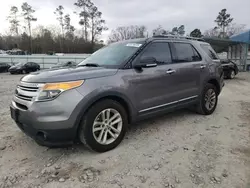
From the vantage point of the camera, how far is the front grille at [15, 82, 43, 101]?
285 centimetres

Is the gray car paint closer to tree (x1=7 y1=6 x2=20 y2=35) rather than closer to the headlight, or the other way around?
the headlight

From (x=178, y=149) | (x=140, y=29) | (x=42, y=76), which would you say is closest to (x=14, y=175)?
(x=42, y=76)

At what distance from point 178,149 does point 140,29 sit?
50.9 metres

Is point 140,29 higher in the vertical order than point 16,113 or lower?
higher

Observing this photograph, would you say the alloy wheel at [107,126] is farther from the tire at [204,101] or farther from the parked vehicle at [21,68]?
the parked vehicle at [21,68]

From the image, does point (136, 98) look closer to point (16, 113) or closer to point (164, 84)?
point (164, 84)

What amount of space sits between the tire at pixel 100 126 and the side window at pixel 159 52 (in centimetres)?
110

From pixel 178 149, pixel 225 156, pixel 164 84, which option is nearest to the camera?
pixel 225 156

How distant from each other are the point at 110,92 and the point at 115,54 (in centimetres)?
103

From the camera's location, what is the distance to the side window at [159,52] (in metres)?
3.78

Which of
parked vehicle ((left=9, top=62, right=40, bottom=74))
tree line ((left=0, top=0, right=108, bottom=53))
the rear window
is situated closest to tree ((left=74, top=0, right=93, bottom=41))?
tree line ((left=0, top=0, right=108, bottom=53))

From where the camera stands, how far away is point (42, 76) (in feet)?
9.69

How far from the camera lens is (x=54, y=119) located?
2762 mm

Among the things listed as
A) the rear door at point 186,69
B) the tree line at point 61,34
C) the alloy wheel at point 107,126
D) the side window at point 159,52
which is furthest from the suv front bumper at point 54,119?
the tree line at point 61,34
